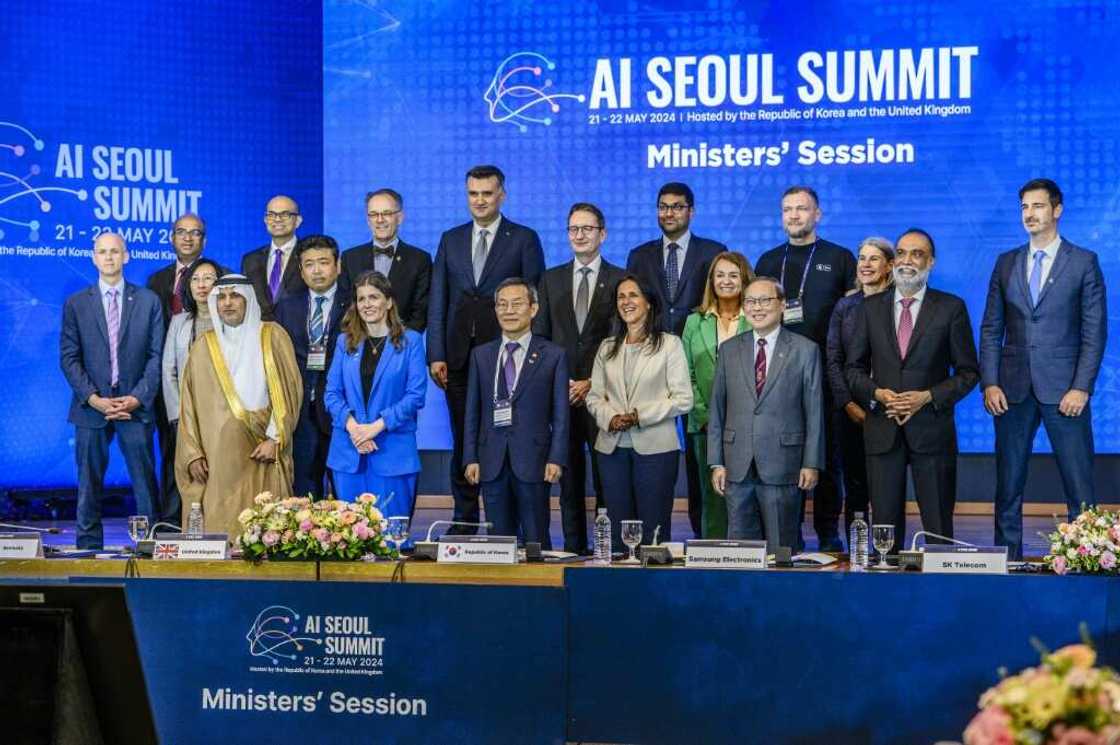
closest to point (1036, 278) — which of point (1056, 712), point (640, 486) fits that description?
point (640, 486)

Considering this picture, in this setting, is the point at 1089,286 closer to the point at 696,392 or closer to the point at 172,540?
the point at 696,392

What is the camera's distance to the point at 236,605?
3.97 metres

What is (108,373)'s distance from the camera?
7078mm

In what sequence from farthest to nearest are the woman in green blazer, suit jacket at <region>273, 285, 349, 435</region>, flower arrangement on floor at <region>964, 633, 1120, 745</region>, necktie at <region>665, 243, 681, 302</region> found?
necktie at <region>665, 243, 681, 302</region>
suit jacket at <region>273, 285, 349, 435</region>
the woman in green blazer
flower arrangement on floor at <region>964, 633, 1120, 745</region>

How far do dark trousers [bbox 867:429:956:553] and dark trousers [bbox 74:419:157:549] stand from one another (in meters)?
3.43

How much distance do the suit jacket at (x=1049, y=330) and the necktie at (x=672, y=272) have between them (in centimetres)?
144

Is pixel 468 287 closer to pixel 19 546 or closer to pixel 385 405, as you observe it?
pixel 385 405

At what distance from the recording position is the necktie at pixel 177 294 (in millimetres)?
7258

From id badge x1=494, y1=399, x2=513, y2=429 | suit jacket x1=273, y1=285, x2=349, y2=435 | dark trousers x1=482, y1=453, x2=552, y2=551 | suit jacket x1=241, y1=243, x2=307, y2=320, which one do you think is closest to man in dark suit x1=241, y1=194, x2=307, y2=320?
suit jacket x1=241, y1=243, x2=307, y2=320

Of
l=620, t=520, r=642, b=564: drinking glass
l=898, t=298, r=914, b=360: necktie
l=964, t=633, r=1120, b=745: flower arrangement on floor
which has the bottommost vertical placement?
l=620, t=520, r=642, b=564: drinking glass

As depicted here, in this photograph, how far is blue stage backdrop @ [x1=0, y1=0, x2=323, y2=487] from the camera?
369 inches

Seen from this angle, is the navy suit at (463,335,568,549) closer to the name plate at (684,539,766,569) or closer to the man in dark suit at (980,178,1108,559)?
the man in dark suit at (980,178,1108,559)

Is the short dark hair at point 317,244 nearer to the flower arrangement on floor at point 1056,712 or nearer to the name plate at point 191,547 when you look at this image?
the name plate at point 191,547

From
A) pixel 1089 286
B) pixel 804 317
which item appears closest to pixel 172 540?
pixel 804 317
